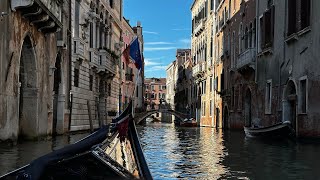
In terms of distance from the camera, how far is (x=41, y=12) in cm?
1141

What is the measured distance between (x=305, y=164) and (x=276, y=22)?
9.24 m

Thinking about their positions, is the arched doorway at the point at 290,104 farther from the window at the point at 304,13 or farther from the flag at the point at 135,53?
the flag at the point at 135,53

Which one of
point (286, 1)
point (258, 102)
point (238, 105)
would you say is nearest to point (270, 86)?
point (258, 102)

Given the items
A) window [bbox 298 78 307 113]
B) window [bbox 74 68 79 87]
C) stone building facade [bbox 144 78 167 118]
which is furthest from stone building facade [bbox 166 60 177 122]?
window [bbox 298 78 307 113]

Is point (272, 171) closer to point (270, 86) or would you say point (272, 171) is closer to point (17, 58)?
point (17, 58)

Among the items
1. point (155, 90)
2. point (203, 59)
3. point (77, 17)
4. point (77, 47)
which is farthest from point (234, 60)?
point (155, 90)

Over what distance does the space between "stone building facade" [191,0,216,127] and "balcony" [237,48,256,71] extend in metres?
10.0

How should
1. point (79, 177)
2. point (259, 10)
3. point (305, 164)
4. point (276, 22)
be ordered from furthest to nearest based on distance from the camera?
point (259, 10)
point (276, 22)
point (305, 164)
point (79, 177)

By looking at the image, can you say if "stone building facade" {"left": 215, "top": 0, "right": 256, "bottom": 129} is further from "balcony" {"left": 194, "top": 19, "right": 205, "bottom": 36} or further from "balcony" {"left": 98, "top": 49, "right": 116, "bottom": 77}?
"balcony" {"left": 98, "top": 49, "right": 116, "bottom": 77}

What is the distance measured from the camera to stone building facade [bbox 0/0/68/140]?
9.78m

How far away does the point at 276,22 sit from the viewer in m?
16.5

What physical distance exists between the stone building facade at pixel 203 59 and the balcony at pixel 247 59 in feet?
32.9

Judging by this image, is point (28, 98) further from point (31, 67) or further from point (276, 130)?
point (276, 130)

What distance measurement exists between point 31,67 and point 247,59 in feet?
34.5
